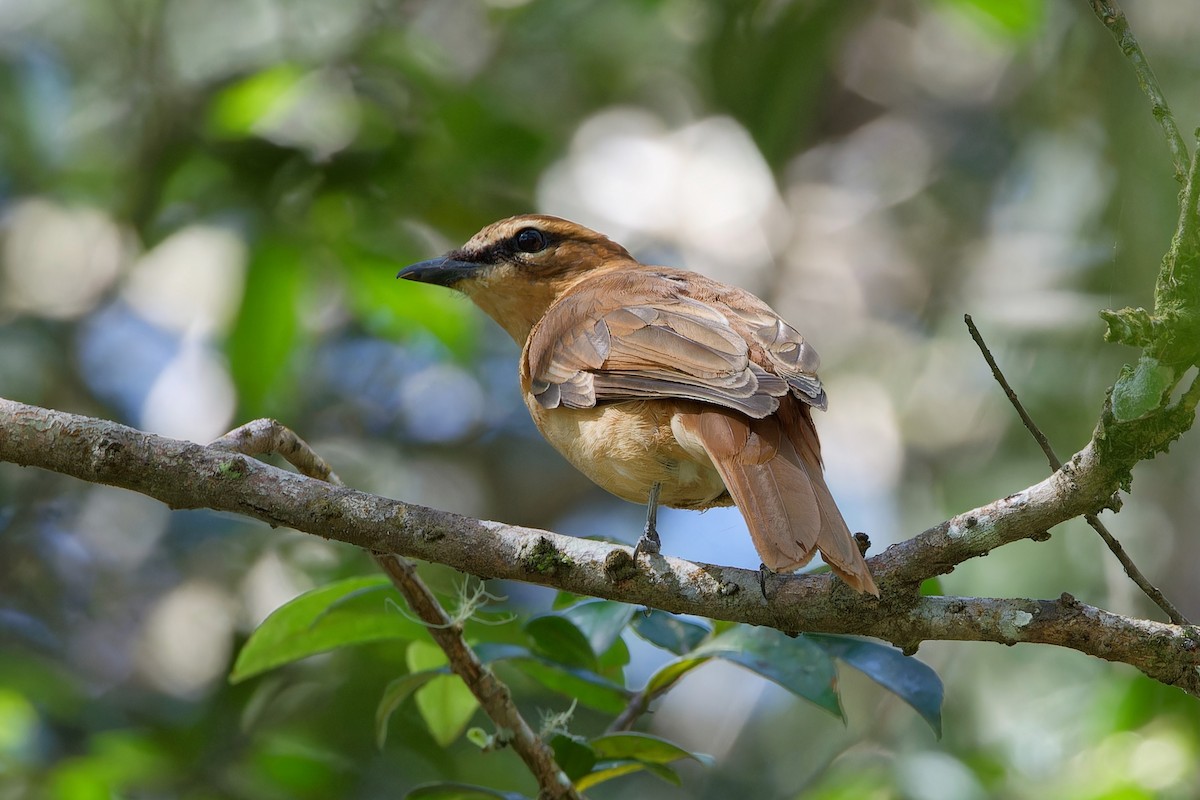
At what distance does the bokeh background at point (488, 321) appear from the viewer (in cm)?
489

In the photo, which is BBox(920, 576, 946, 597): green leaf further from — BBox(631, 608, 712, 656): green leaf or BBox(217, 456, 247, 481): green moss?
BBox(217, 456, 247, 481): green moss

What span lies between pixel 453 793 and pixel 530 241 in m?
2.35

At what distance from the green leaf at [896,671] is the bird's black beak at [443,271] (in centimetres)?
206

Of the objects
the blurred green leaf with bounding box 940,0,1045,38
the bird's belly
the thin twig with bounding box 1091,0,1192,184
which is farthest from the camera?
the blurred green leaf with bounding box 940,0,1045,38

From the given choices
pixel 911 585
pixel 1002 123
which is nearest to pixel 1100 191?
pixel 1002 123

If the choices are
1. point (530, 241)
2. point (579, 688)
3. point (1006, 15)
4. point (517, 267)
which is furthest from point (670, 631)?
point (1006, 15)

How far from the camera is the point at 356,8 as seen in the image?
624 cm

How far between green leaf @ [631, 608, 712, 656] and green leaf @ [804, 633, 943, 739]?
33cm

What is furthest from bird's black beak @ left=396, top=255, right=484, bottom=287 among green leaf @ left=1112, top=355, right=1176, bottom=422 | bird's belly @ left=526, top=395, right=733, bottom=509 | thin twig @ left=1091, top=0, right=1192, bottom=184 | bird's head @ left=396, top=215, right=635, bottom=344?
green leaf @ left=1112, top=355, right=1176, bottom=422

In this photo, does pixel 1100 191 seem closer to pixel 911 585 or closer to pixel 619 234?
pixel 619 234

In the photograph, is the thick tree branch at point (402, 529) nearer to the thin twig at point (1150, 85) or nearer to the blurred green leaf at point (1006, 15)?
the thin twig at point (1150, 85)

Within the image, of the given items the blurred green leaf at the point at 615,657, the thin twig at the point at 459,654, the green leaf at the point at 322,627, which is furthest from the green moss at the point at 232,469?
the blurred green leaf at the point at 615,657

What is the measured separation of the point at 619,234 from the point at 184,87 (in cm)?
256

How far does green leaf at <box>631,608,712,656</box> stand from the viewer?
3266 mm
